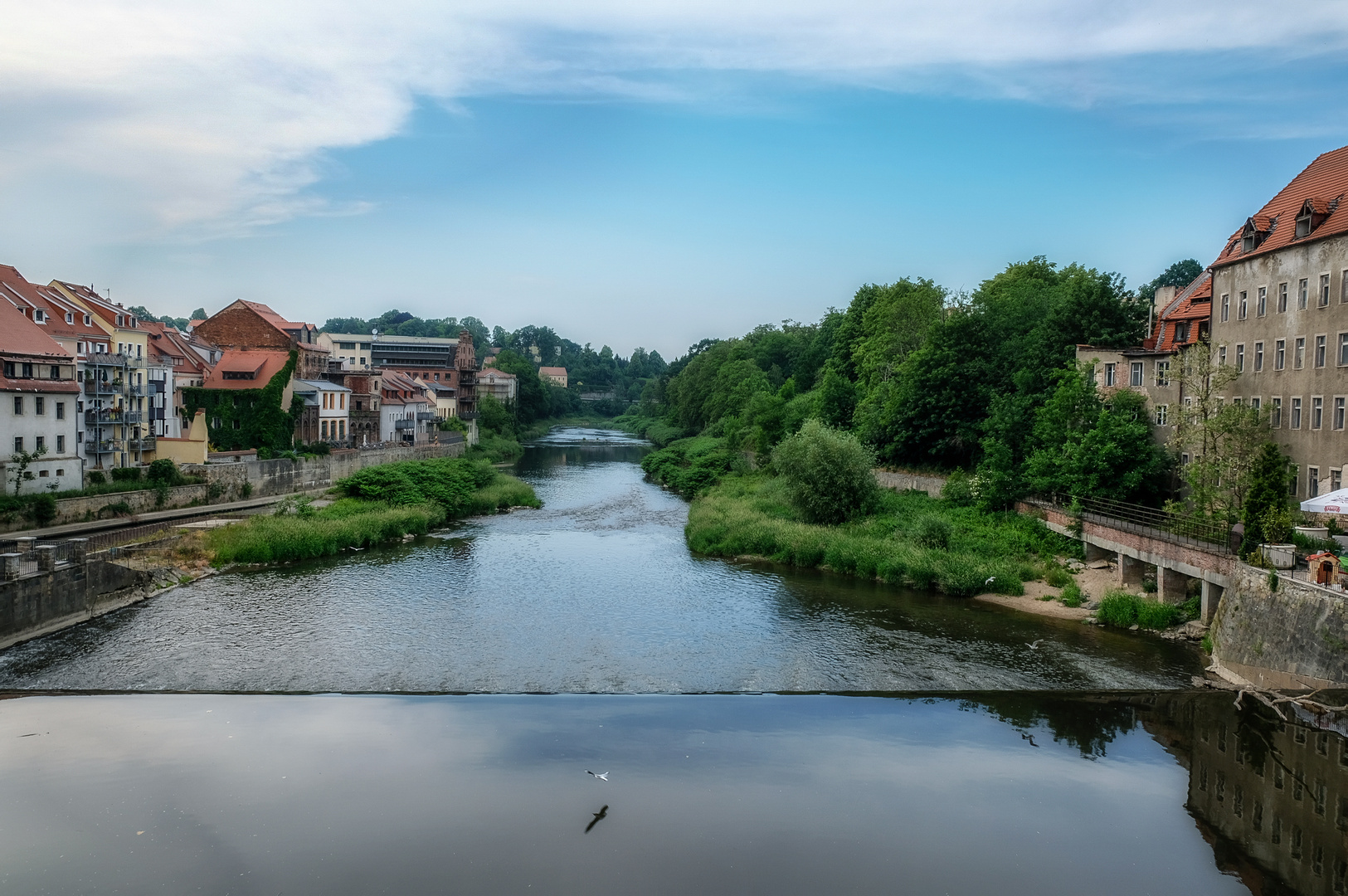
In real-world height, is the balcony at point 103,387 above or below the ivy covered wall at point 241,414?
above

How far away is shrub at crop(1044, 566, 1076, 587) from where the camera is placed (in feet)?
110

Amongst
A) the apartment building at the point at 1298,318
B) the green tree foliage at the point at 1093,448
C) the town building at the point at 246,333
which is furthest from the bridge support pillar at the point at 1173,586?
the town building at the point at 246,333

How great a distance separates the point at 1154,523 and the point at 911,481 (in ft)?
62.9

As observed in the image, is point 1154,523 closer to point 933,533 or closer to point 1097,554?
point 1097,554

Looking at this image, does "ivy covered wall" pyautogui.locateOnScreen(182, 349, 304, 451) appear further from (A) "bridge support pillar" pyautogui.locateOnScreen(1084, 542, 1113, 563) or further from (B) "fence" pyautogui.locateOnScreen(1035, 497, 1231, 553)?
(A) "bridge support pillar" pyautogui.locateOnScreen(1084, 542, 1113, 563)

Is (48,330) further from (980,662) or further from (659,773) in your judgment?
(980,662)

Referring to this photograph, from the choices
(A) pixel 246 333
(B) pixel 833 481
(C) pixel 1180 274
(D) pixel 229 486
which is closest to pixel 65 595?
(D) pixel 229 486

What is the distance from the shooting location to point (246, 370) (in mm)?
61531

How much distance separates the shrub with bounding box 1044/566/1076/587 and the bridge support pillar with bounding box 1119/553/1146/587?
1.85 m

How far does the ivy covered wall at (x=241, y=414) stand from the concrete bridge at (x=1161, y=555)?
46.7m

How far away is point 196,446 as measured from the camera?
51.7 m

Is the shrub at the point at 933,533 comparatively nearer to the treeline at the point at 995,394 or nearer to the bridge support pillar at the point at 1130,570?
the treeline at the point at 995,394

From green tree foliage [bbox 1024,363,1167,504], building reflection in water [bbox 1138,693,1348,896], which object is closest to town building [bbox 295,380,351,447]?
green tree foliage [bbox 1024,363,1167,504]

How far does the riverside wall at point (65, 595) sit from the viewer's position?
1046 inches
